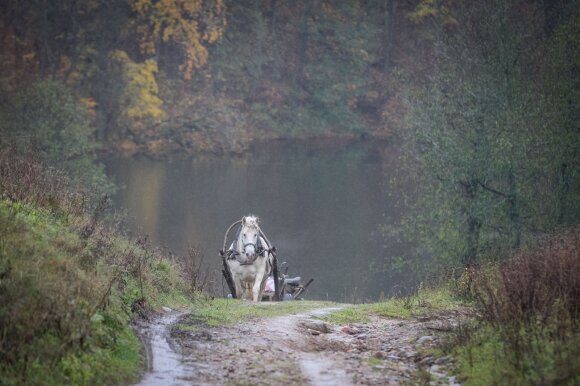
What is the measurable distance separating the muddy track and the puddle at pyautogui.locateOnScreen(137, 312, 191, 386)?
0.10ft

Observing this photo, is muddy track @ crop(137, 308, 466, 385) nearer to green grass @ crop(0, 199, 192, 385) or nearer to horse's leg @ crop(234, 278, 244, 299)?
green grass @ crop(0, 199, 192, 385)

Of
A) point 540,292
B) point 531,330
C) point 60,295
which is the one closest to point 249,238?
point 540,292

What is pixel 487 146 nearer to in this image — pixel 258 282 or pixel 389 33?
pixel 258 282

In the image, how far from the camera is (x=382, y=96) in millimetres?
81250

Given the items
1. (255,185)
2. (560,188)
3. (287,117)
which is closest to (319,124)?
(287,117)

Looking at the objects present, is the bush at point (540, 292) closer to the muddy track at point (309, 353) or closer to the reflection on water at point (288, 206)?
the muddy track at point (309, 353)

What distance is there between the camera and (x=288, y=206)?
4522 centimetres

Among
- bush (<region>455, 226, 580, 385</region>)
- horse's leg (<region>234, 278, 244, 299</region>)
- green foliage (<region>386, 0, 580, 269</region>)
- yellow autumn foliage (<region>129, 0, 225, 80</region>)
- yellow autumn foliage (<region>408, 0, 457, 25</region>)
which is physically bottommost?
bush (<region>455, 226, 580, 385</region>)

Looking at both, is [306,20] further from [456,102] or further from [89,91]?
[456,102]

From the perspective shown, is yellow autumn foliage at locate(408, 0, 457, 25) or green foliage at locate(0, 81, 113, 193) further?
yellow autumn foliage at locate(408, 0, 457, 25)

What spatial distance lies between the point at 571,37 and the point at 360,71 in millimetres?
59289

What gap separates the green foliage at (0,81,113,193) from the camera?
106 ft

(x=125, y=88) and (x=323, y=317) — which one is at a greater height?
(x=125, y=88)

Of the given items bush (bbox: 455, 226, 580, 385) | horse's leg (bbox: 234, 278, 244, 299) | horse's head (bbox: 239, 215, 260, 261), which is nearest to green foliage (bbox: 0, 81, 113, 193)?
horse's leg (bbox: 234, 278, 244, 299)
